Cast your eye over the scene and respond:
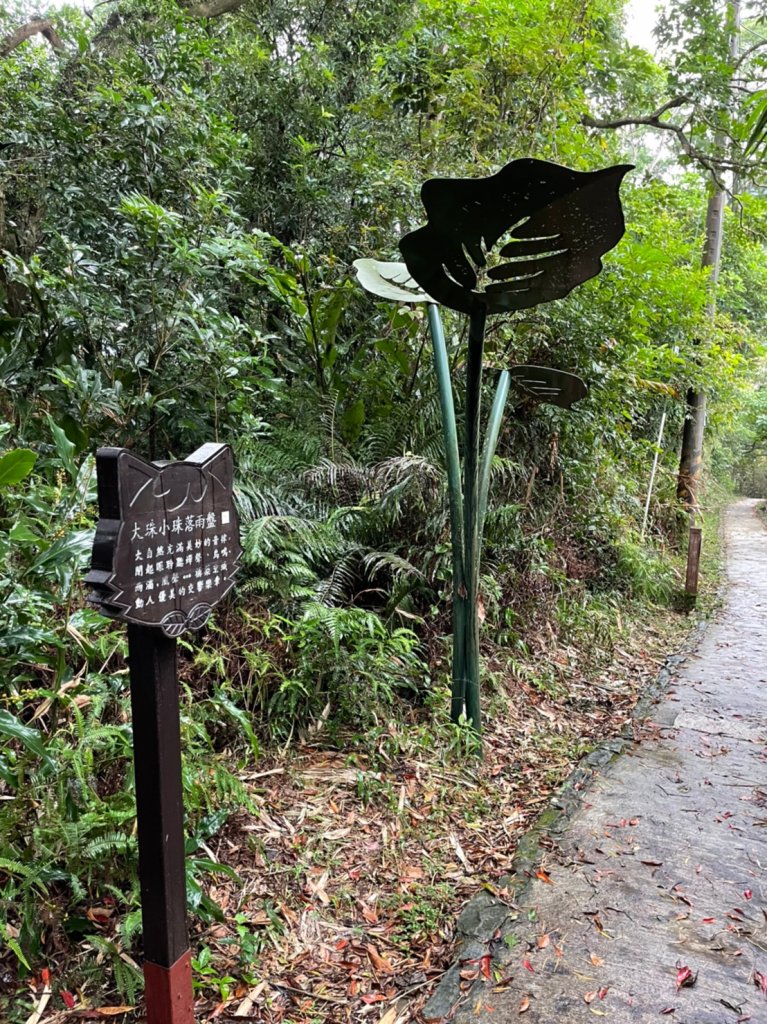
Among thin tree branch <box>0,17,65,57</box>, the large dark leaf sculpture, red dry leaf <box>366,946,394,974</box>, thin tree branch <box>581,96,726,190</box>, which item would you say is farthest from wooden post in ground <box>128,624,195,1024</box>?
thin tree branch <box>581,96,726,190</box>

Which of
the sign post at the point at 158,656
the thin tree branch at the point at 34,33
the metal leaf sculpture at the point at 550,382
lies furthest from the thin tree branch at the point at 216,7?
the sign post at the point at 158,656

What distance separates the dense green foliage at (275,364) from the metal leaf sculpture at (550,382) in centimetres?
82

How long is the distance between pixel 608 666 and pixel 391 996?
11.6 feet

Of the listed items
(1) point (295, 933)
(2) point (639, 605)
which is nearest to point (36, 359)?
(1) point (295, 933)

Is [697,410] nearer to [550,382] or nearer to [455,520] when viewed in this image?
[550,382]

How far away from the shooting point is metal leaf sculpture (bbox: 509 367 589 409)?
3559mm

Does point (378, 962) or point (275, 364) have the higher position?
→ point (275, 364)

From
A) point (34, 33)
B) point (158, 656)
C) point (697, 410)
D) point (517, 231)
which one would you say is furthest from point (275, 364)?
point (697, 410)

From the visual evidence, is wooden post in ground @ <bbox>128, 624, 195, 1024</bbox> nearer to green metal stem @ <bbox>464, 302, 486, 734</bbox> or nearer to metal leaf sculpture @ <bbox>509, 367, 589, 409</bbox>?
green metal stem @ <bbox>464, 302, 486, 734</bbox>

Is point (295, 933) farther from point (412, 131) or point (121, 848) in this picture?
point (412, 131)

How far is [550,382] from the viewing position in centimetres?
369

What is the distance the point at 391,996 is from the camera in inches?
75.2

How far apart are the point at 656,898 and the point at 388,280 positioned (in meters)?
3.10

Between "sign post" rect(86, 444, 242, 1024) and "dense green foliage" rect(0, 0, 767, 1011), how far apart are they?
35 cm
